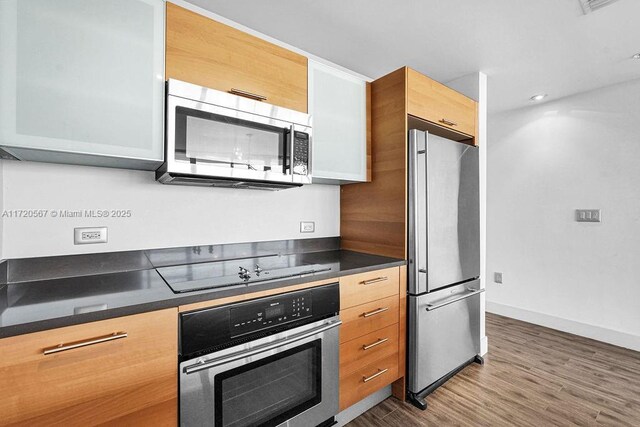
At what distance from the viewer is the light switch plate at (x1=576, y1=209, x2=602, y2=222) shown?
293 centimetres

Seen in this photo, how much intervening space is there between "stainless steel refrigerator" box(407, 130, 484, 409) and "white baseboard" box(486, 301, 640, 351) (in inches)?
56.3

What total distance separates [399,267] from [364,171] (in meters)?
0.71

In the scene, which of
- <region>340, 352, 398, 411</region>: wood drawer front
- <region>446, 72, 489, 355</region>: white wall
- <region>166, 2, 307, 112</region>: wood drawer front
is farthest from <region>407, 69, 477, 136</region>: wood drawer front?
<region>340, 352, 398, 411</region>: wood drawer front

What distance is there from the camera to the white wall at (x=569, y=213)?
2764mm

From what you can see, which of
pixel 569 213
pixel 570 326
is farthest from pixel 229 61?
pixel 570 326

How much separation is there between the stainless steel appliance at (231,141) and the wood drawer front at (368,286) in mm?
645

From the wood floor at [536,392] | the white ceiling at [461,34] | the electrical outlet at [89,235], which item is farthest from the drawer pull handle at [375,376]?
the white ceiling at [461,34]

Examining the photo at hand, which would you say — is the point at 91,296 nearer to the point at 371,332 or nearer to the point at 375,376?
the point at 371,332

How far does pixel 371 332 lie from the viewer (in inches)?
69.3

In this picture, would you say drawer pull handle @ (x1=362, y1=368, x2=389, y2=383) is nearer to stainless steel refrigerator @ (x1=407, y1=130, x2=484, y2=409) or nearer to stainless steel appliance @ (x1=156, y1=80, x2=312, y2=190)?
stainless steel refrigerator @ (x1=407, y1=130, x2=484, y2=409)

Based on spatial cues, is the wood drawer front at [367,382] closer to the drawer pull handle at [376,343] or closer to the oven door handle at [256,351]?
the drawer pull handle at [376,343]

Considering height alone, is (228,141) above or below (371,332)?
above

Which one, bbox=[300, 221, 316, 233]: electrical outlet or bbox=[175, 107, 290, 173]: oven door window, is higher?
bbox=[175, 107, 290, 173]: oven door window

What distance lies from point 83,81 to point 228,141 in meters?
0.60
